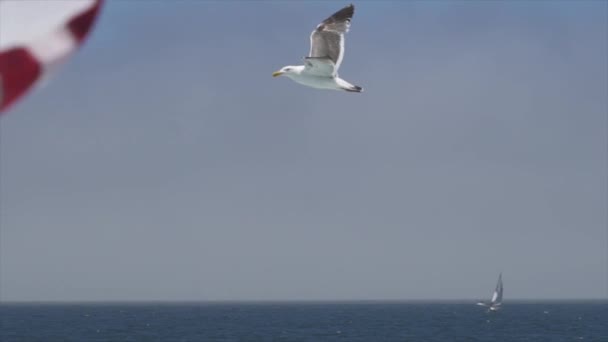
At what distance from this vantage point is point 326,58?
19.3 metres

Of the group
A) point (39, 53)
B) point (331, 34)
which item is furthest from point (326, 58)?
point (39, 53)

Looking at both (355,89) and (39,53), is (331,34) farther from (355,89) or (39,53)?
(39,53)

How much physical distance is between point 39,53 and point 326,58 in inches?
608

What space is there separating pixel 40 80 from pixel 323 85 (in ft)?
43.5

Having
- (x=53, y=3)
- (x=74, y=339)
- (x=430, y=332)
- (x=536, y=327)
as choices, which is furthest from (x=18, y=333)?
(x=53, y=3)

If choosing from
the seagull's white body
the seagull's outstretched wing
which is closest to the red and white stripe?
the seagull's white body

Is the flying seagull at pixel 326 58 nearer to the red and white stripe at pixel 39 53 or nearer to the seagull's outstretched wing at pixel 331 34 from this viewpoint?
the seagull's outstretched wing at pixel 331 34

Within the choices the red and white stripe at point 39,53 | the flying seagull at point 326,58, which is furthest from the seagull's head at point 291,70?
the red and white stripe at point 39,53

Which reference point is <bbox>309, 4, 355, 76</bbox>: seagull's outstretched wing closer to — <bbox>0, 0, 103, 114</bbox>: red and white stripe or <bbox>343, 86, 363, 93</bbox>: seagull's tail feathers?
<bbox>343, 86, 363, 93</bbox>: seagull's tail feathers

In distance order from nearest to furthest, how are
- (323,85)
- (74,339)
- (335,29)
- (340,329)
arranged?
(323,85) → (335,29) → (74,339) → (340,329)

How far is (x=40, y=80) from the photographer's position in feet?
12.8

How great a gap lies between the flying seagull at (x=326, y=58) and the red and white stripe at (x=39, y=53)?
41.9 ft

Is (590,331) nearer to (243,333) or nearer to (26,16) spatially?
(243,333)

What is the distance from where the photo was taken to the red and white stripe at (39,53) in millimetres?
3760
